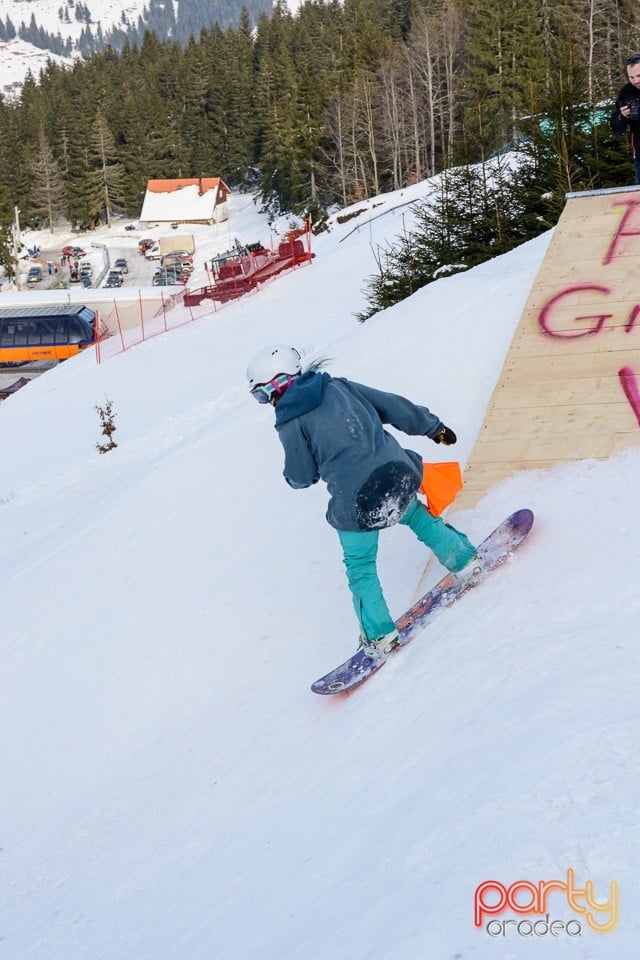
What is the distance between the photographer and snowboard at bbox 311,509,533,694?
4.23m

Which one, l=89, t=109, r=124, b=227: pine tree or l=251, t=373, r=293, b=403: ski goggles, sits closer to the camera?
l=251, t=373, r=293, b=403: ski goggles

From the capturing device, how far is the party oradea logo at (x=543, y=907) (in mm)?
2197

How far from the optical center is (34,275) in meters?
65.5

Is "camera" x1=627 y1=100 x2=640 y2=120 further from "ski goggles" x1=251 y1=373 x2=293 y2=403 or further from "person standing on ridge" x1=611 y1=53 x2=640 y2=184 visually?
"ski goggles" x1=251 y1=373 x2=293 y2=403

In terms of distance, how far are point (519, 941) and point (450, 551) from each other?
239 cm

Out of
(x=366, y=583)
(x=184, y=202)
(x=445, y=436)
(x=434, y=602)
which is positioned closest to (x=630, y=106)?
(x=445, y=436)

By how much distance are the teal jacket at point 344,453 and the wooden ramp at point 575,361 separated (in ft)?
3.65

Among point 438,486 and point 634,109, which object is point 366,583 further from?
point 634,109

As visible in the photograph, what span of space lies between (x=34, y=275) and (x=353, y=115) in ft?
88.8

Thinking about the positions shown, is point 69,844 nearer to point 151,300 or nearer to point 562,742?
point 562,742

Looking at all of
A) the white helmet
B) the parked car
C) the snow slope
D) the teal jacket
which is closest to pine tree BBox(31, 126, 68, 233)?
the parked car

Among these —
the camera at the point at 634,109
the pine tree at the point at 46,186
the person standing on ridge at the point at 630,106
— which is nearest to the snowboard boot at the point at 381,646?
the person standing on ridge at the point at 630,106

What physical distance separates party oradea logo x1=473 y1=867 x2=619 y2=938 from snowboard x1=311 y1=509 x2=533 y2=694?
184 cm

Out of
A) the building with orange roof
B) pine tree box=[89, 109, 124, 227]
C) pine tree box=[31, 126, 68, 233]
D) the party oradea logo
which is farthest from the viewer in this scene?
pine tree box=[89, 109, 124, 227]
